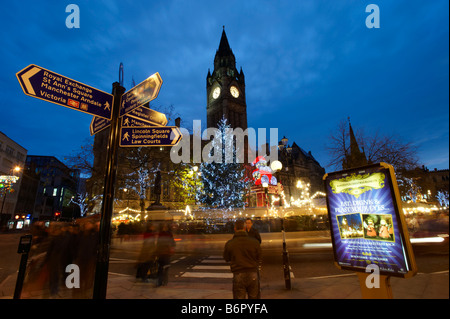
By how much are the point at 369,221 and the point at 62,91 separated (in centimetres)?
573

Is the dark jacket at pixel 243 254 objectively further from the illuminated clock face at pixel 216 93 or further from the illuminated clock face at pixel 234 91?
the illuminated clock face at pixel 216 93

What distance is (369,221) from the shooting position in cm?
371

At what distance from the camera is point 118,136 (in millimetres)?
4113

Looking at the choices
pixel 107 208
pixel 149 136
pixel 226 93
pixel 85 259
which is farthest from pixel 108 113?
pixel 226 93

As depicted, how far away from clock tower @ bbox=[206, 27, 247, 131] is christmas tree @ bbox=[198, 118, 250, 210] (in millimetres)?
30433

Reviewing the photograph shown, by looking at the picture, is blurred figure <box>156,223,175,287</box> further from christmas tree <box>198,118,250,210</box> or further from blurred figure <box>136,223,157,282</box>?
christmas tree <box>198,118,250,210</box>

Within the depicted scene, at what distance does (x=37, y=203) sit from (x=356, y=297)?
245 feet

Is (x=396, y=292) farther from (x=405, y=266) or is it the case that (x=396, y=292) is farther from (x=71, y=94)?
(x=71, y=94)

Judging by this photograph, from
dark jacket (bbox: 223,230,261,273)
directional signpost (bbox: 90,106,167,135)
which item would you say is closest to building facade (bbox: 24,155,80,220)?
directional signpost (bbox: 90,106,167,135)

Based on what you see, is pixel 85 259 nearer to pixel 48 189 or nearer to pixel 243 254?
pixel 243 254

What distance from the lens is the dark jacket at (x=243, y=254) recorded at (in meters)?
3.88

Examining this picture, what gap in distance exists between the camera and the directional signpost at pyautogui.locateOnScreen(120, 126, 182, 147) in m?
4.10

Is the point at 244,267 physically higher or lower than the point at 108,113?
lower

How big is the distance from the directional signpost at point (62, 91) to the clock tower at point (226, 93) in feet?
187
